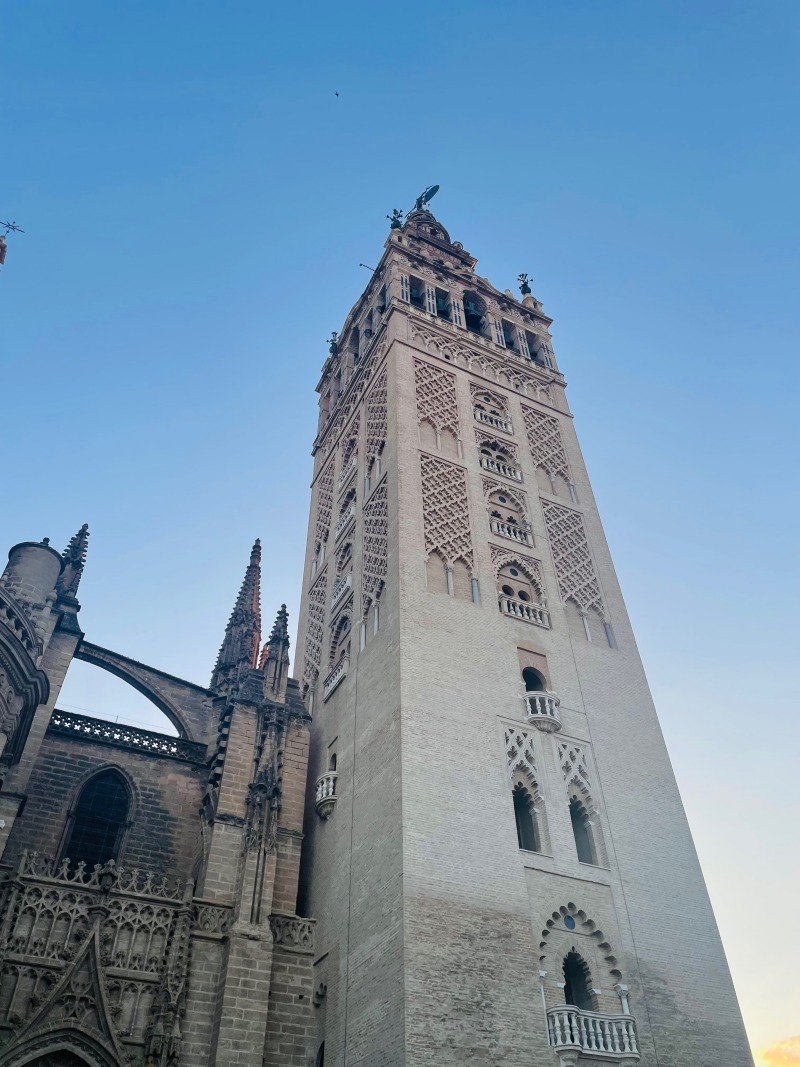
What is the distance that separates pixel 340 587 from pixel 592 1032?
501 inches

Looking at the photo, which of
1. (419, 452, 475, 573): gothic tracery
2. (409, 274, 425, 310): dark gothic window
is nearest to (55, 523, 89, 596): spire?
(419, 452, 475, 573): gothic tracery

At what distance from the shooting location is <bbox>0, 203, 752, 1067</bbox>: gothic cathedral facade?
14500 mm

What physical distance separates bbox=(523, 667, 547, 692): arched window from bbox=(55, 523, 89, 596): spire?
11519mm

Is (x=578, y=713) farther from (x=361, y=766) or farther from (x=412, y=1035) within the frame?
(x=412, y=1035)

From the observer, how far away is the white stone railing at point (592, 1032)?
14.0m

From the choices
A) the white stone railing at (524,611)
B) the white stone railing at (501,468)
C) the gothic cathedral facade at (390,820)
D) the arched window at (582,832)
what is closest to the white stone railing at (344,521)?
the gothic cathedral facade at (390,820)

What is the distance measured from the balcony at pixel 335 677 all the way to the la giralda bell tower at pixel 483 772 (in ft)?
0.30

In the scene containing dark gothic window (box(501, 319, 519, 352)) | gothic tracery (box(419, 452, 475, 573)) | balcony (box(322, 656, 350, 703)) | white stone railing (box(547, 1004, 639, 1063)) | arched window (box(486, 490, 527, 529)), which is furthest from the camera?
dark gothic window (box(501, 319, 519, 352))

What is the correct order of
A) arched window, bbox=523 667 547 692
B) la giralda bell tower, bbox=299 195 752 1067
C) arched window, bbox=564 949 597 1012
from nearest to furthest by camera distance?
1. la giralda bell tower, bbox=299 195 752 1067
2. arched window, bbox=564 949 597 1012
3. arched window, bbox=523 667 547 692

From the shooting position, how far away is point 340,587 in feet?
78.7

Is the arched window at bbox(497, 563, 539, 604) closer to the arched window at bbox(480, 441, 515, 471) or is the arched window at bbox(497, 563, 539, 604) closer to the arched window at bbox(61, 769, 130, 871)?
the arched window at bbox(480, 441, 515, 471)

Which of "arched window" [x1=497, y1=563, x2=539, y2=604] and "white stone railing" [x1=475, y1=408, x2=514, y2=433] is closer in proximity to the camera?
"arched window" [x1=497, y1=563, x2=539, y2=604]

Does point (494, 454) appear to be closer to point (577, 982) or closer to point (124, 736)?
point (124, 736)

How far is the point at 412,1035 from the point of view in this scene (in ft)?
42.5
